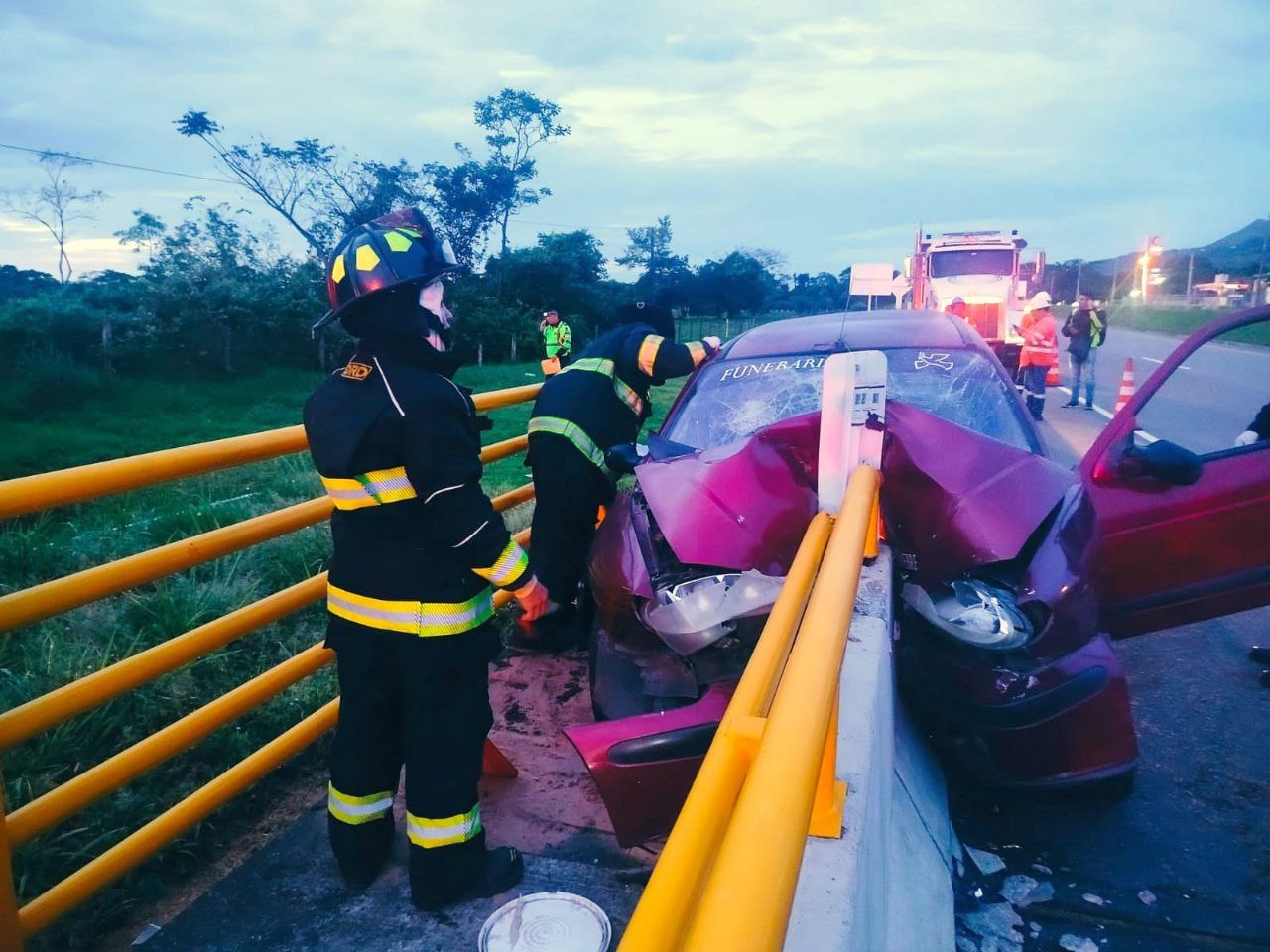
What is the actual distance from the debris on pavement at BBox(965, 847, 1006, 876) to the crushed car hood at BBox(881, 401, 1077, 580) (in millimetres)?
919

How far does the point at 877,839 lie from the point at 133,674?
197 cm

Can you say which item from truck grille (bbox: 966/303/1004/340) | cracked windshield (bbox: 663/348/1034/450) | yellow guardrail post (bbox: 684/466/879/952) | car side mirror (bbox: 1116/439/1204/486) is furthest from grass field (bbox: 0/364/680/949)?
truck grille (bbox: 966/303/1004/340)

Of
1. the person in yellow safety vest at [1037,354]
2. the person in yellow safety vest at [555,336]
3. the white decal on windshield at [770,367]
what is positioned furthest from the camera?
the person in yellow safety vest at [555,336]

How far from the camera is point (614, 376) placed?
4.45 metres

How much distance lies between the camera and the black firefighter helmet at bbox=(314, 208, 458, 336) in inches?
92.3

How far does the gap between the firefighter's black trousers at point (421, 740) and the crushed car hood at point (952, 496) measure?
1.43m

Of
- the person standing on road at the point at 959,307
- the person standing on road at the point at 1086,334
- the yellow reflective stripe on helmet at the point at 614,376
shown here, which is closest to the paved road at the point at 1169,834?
the yellow reflective stripe on helmet at the point at 614,376

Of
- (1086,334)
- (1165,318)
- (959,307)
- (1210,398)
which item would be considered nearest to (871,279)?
(959,307)

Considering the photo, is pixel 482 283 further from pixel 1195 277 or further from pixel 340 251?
pixel 1195 277

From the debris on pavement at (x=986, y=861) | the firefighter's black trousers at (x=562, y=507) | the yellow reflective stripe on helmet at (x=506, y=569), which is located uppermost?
the yellow reflective stripe on helmet at (x=506, y=569)

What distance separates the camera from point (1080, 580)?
2762mm

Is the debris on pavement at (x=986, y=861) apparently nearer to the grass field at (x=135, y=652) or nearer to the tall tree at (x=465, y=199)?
the grass field at (x=135, y=652)

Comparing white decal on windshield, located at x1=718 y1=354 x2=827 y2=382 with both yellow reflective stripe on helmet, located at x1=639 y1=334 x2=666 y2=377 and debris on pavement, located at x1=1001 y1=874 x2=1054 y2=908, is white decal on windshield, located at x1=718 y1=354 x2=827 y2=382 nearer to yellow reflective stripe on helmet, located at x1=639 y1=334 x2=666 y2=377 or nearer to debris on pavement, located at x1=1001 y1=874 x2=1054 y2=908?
yellow reflective stripe on helmet, located at x1=639 y1=334 x2=666 y2=377

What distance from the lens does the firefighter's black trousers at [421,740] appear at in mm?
2447
